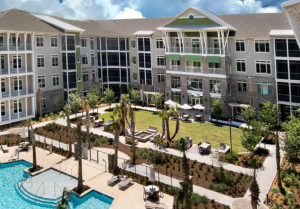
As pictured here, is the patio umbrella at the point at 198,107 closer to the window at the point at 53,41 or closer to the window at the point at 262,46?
the window at the point at 262,46

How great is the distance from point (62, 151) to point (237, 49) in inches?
1016

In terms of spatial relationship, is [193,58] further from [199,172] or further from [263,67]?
[199,172]

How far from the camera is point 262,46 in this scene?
3541 centimetres

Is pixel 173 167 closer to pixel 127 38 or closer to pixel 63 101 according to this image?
pixel 63 101

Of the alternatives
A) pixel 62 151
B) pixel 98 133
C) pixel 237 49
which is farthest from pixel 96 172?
pixel 237 49

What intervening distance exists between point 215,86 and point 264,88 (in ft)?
20.8

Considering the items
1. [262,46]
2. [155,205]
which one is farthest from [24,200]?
[262,46]

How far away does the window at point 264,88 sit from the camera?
35250mm

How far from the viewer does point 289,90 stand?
3288cm

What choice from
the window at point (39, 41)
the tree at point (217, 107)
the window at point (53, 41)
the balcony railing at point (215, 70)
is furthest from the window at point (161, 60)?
the window at point (39, 41)

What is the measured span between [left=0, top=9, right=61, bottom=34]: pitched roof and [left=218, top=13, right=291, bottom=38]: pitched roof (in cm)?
2620

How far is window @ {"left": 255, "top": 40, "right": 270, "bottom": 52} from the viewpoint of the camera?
1375 inches

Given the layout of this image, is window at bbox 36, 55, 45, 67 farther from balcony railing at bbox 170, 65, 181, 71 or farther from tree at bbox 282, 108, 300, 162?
tree at bbox 282, 108, 300, 162

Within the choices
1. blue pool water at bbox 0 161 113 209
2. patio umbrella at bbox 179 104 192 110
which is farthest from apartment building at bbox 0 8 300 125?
blue pool water at bbox 0 161 113 209
